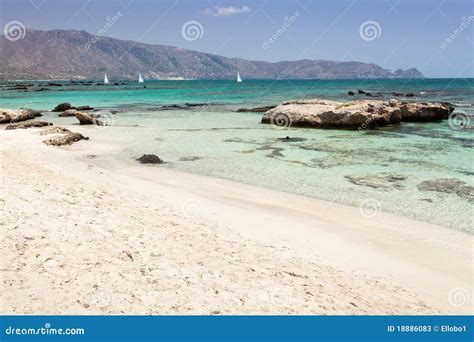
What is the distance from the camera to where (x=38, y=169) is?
10.5 meters

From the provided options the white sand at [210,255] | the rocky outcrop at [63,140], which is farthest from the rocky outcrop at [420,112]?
the white sand at [210,255]

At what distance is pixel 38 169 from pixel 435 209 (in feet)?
30.6

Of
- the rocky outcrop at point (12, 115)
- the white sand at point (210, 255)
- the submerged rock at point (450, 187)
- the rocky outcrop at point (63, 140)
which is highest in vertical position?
the rocky outcrop at point (12, 115)

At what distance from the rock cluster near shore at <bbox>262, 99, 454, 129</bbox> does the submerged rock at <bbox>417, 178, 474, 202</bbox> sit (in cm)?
1149

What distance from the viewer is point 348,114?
879 inches

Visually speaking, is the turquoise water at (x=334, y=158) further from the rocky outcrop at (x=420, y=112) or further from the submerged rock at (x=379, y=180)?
the rocky outcrop at (x=420, y=112)

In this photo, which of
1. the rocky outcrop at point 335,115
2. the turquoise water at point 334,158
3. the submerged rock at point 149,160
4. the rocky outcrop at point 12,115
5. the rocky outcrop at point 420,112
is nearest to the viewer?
the turquoise water at point 334,158

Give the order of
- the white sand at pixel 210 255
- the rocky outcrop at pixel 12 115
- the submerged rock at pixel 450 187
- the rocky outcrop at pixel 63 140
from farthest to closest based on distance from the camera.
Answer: the rocky outcrop at pixel 12 115, the rocky outcrop at pixel 63 140, the submerged rock at pixel 450 187, the white sand at pixel 210 255

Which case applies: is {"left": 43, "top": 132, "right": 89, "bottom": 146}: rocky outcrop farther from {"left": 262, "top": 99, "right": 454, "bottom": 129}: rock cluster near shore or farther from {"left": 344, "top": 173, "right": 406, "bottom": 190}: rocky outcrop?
{"left": 262, "top": 99, "right": 454, "bottom": 129}: rock cluster near shore

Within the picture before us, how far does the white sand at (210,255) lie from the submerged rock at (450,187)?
8.26 feet

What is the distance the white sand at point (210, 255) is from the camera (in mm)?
4770
